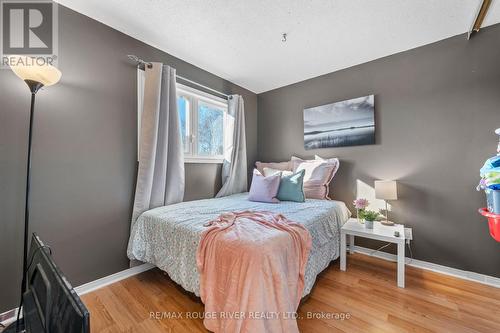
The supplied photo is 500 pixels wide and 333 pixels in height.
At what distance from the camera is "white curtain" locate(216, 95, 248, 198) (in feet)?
9.95

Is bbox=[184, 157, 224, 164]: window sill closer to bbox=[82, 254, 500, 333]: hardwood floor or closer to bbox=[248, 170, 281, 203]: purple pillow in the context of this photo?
bbox=[248, 170, 281, 203]: purple pillow

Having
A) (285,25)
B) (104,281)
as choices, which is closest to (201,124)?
(285,25)

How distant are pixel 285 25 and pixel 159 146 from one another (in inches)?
68.0

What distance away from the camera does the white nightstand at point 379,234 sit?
1.81m

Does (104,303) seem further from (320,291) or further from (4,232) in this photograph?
(320,291)

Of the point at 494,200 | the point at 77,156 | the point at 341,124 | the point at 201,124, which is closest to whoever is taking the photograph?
the point at 494,200

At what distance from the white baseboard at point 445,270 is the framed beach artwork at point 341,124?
4.37 feet

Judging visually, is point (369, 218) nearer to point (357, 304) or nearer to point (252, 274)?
point (357, 304)

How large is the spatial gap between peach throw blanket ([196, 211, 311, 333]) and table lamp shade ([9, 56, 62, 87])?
56.9 inches

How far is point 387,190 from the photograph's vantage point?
7.11 feet

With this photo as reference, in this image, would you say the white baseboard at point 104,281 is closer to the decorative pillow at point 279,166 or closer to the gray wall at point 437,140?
the decorative pillow at point 279,166

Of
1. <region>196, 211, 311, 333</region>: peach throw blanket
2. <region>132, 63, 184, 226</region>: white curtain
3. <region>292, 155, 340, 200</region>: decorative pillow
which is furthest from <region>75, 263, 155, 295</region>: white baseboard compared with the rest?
<region>292, 155, 340, 200</region>: decorative pillow

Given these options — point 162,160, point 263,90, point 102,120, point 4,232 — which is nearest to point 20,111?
point 102,120

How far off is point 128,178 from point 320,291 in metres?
2.09
